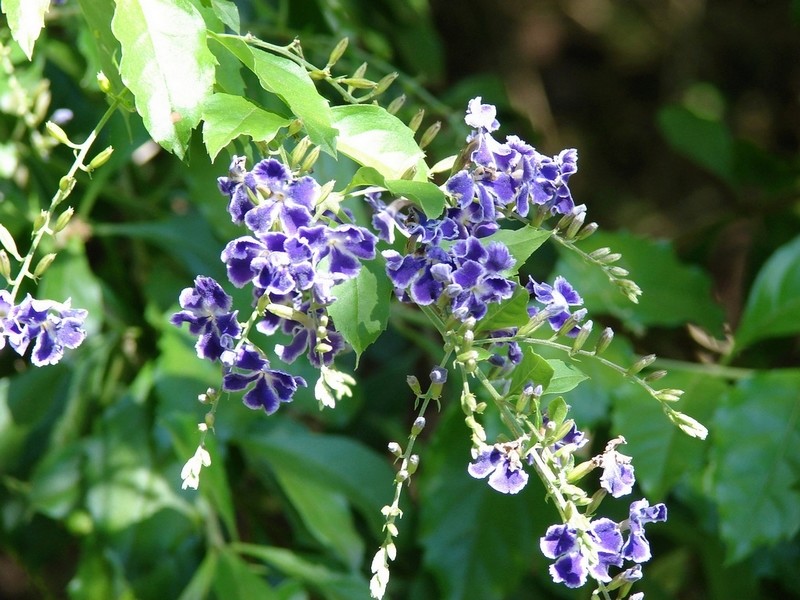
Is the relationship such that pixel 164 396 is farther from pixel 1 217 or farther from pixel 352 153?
pixel 352 153

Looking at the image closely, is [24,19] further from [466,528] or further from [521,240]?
[466,528]

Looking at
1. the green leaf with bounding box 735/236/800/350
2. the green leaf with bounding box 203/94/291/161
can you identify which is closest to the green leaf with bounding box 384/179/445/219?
the green leaf with bounding box 203/94/291/161

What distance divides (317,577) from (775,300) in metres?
0.80

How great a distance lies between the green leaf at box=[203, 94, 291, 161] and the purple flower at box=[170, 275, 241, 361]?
106mm

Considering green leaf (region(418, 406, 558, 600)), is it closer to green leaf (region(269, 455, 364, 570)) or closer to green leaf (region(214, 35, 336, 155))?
green leaf (region(269, 455, 364, 570))

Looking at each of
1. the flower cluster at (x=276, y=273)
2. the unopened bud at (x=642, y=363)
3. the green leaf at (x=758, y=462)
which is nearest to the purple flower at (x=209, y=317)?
the flower cluster at (x=276, y=273)

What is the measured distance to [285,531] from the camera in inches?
70.9

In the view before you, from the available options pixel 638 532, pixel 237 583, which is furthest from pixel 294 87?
pixel 237 583

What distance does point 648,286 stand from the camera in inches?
62.7

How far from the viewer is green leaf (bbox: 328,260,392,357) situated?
77 centimetres

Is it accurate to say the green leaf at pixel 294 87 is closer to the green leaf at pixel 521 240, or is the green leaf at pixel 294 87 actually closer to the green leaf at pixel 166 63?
the green leaf at pixel 166 63

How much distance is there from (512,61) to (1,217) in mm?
2264

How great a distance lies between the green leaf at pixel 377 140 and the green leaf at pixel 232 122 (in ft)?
0.18

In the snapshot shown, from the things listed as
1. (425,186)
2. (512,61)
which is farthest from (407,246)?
(512,61)
